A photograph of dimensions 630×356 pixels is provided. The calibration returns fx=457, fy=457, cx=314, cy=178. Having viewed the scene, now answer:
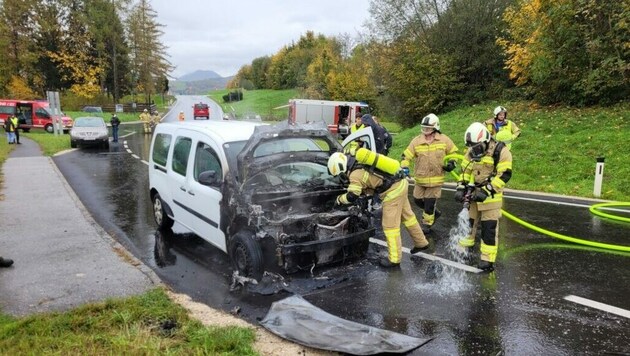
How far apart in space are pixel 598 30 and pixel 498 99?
781cm

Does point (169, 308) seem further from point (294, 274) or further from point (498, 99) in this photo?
point (498, 99)

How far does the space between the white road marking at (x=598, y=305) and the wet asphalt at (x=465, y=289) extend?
62 mm

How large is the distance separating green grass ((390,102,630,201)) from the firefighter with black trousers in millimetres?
5763

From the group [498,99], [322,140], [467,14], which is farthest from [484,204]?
[467,14]

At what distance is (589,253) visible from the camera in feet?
Result: 20.0

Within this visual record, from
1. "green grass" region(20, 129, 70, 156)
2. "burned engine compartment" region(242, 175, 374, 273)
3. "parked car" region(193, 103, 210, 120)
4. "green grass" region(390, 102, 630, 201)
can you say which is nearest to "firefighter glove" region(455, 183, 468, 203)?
"burned engine compartment" region(242, 175, 374, 273)

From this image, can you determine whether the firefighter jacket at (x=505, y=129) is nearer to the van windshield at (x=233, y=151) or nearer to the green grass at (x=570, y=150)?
the green grass at (x=570, y=150)

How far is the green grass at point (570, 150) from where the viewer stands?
10.7 metres

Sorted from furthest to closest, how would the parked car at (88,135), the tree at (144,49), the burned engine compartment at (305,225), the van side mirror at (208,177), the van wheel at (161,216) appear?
the tree at (144,49), the parked car at (88,135), the van wheel at (161,216), the van side mirror at (208,177), the burned engine compartment at (305,225)

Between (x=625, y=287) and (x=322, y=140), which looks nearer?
(x=625, y=287)

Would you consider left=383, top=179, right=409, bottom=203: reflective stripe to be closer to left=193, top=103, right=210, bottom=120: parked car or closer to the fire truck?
the fire truck

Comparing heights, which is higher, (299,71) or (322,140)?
(299,71)

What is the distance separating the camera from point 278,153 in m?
5.75

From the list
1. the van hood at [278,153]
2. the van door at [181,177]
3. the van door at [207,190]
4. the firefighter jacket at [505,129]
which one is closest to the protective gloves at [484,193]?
the firefighter jacket at [505,129]
